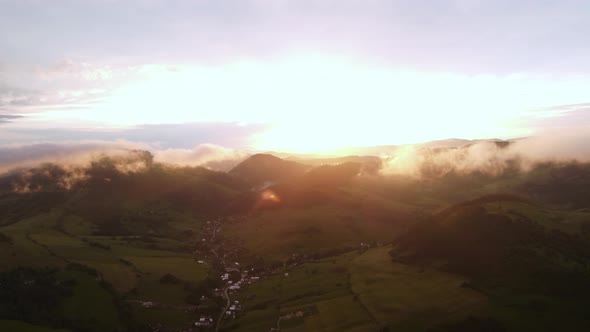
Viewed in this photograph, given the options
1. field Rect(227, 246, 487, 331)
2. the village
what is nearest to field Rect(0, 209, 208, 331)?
the village

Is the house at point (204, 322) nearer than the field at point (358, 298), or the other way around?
the field at point (358, 298)

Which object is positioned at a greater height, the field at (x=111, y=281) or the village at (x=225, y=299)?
the field at (x=111, y=281)

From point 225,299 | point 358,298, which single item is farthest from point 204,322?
point 358,298

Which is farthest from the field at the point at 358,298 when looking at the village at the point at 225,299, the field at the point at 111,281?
the field at the point at 111,281

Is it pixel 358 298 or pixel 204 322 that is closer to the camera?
pixel 358 298

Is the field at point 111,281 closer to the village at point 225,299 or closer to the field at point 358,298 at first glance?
the village at point 225,299

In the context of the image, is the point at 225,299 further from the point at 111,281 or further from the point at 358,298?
the point at 358,298

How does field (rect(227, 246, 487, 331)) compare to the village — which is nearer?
field (rect(227, 246, 487, 331))

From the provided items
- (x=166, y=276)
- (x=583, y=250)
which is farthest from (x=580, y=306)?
(x=166, y=276)

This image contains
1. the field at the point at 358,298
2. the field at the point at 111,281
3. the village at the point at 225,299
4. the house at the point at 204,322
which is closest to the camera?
the field at the point at 358,298

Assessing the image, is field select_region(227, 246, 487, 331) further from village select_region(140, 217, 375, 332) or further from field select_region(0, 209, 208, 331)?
field select_region(0, 209, 208, 331)

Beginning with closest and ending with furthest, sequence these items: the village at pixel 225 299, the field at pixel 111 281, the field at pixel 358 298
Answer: the field at pixel 358 298
the village at pixel 225 299
the field at pixel 111 281

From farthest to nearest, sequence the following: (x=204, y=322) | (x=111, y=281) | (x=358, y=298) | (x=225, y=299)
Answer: (x=111, y=281), (x=225, y=299), (x=204, y=322), (x=358, y=298)
